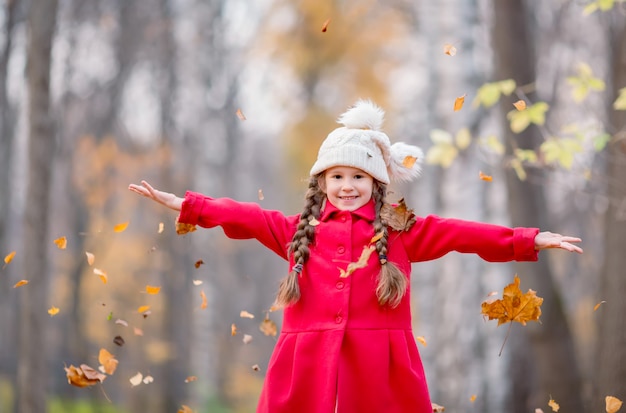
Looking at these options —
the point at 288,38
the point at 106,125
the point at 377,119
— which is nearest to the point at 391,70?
the point at 288,38

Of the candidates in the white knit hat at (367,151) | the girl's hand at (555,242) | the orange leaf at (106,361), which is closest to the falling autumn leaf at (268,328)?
the orange leaf at (106,361)

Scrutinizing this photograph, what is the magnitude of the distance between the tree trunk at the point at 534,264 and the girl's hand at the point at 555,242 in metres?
4.16

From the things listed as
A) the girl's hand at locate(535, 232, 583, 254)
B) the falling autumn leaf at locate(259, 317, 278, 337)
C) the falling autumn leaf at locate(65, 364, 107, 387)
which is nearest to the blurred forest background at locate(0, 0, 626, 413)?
the falling autumn leaf at locate(65, 364, 107, 387)

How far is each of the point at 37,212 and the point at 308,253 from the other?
13.9 feet

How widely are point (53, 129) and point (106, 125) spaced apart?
A: 9983 mm

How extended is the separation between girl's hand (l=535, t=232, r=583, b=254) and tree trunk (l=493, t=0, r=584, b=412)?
416 cm

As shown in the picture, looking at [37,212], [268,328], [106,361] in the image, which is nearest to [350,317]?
[268,328]

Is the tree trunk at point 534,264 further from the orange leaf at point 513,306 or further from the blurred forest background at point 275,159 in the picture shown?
the orange leaf at point 513,306

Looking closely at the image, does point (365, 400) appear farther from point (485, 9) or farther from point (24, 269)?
point (485, 9)

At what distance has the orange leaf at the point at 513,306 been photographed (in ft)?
14.5

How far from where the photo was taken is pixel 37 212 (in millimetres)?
7738

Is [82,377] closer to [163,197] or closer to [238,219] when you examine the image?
[163,197]

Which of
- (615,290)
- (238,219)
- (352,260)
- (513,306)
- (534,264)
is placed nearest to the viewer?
(352,260)

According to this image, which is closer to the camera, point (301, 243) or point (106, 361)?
point (301, 243)
